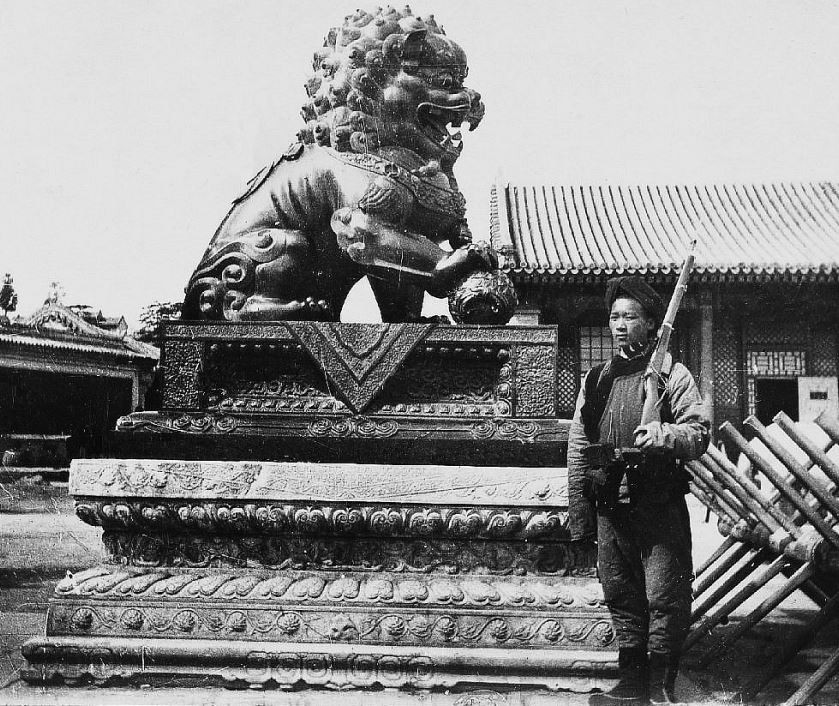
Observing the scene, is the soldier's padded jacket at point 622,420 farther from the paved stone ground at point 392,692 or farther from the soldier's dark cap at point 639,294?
the paved stone ground at point 392,692

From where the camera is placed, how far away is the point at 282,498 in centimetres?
289

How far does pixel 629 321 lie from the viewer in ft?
8.79

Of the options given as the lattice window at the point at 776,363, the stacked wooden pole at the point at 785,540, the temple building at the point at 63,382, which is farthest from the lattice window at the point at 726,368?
the stacked wooden pole at the point at 785,540

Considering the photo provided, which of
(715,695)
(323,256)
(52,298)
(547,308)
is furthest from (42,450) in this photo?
(715,695)

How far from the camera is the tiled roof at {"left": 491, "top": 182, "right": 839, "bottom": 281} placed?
12.8 m

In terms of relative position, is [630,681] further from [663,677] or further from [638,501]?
[638,501]

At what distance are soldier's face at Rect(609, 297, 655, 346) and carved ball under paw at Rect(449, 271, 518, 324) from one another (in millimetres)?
637

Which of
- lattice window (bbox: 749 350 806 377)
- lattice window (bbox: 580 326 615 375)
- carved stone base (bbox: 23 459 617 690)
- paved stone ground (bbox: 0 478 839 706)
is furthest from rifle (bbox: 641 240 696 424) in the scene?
lattice window (bbox: 749 350 806 377)

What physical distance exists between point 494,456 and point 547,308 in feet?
35.9

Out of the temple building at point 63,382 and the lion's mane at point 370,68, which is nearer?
the lion's mane at point 370,68

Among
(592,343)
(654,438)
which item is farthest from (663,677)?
(592,343)

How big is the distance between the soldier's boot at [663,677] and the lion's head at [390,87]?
228 centimetres

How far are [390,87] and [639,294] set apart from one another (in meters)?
1.52

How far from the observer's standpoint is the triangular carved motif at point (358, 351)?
315cm
